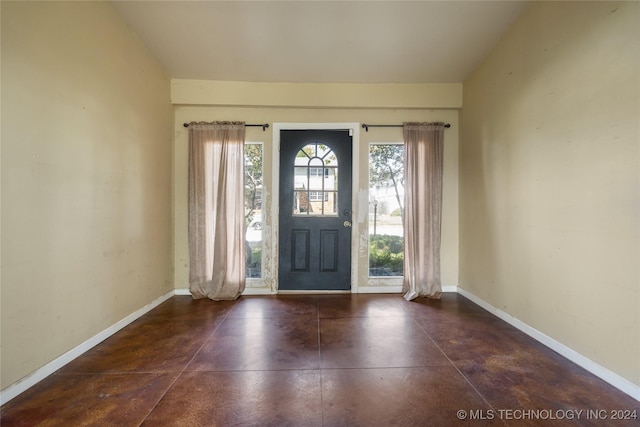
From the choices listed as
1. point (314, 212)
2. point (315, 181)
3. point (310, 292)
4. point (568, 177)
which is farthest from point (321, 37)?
point (310, 292)

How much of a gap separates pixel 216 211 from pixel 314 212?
1.20 metres

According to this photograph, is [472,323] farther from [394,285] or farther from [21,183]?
[21,183]

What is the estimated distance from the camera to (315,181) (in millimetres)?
3441

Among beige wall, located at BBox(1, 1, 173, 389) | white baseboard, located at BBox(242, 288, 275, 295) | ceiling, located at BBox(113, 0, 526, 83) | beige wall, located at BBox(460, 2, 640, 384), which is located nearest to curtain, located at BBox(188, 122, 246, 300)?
white baseboard, located at BBox(242, 288, 275, 295)

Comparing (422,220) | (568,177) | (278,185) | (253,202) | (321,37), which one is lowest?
(422,220)

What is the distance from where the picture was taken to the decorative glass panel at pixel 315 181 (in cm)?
343

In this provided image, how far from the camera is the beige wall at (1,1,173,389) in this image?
1469 mm

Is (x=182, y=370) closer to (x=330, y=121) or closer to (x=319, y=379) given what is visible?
(x=319, y=379)

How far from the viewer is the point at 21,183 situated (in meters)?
1.50

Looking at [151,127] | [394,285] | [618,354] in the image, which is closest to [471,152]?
[394,285]

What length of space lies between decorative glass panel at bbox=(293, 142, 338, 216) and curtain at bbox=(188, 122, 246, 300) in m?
0.71

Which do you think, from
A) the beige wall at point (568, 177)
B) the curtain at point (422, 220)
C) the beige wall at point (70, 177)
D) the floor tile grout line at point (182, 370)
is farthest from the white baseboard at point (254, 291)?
the beige wall at point (568, 177)

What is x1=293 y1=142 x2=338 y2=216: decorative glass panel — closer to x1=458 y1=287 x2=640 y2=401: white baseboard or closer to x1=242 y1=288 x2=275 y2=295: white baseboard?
x1=242 y1=288 x2=275 y2=295: white baseboard

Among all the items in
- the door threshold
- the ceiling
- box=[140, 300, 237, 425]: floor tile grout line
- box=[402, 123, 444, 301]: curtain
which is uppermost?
the ceiling
